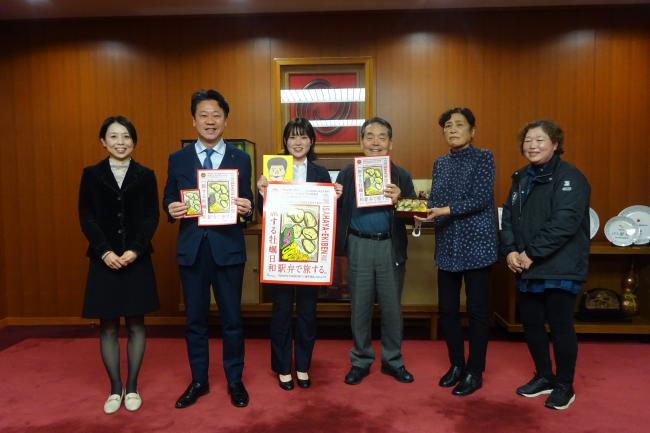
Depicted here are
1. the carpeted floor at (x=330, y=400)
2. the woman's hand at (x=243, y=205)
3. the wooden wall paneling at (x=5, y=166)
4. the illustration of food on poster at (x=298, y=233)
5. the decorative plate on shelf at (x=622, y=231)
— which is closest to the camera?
the carpeted floor at (x=330, y=400)

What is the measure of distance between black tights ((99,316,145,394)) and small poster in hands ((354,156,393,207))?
4.38 feet

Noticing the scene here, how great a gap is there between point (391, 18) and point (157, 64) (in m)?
2.05

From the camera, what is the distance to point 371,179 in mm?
2461

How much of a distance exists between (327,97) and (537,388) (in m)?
2.65

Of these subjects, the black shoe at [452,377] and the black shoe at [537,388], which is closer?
the black shoe at [537,388]

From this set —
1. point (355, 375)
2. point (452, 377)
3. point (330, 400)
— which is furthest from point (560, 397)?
point (330, 400)

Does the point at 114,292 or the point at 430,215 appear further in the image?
the point at 430,215

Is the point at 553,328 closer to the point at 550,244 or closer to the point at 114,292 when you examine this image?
the point at 550,244

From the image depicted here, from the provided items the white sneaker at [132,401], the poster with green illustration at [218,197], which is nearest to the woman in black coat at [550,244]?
the poster with green illustration at [218,197]

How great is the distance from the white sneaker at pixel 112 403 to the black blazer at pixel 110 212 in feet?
2.47

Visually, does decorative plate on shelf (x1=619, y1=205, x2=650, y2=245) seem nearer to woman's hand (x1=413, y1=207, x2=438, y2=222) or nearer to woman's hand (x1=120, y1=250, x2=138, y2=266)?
woman's hand (x1=413, y1=207, x2=438, y2=222)

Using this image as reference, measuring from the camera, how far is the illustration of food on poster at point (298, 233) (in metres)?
2.37

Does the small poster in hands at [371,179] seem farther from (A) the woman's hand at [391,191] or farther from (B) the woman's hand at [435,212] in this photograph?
(B) the woman's hand at [435,212]

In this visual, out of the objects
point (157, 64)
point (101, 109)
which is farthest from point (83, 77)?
point (157, 64)
